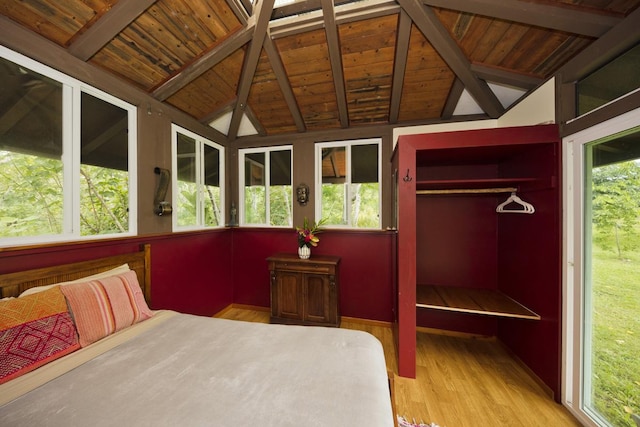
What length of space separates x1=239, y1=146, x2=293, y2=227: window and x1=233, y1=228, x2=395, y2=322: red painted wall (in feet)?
0.71

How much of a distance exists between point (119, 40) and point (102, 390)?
2.32m

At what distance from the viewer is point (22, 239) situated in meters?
1.46

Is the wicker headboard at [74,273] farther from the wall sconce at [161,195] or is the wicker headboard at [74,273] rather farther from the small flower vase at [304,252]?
the small flower vase at [304,252]

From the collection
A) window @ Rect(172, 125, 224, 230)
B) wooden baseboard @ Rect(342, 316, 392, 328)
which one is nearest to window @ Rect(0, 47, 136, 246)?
window @ Rect(172, 125, 224, 230)

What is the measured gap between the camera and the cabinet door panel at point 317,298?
8.74ft

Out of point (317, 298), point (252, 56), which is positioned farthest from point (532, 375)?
point (252, 56)

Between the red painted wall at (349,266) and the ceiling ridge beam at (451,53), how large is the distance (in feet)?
5.68

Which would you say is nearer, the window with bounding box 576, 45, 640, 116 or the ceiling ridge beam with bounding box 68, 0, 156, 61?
the window with bounding box 576, 45, 640, 116

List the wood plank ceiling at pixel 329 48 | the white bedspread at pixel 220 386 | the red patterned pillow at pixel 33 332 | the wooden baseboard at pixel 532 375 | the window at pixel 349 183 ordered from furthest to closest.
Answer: the window at pixel 349 183, the wooden baseboard at pixel 532 375, the wood plank ceiling at pixel 329 48, the red patterned pillow at pixel 33 332, the white bedspread at pixel 220 386

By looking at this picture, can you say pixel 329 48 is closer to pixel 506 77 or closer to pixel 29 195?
pixel 506 77

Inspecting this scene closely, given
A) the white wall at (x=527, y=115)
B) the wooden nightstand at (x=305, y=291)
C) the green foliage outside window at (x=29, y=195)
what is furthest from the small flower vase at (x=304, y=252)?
the green foliage outside window at (x=29, y=195)

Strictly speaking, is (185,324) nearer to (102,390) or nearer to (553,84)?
(102,390)

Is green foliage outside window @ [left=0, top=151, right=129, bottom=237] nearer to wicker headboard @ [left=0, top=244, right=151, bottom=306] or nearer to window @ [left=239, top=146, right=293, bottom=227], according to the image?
wicker headboard @ [left=0, top=244, right=151, bottom=306]

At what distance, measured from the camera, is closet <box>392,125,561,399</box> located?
1.80 metres
